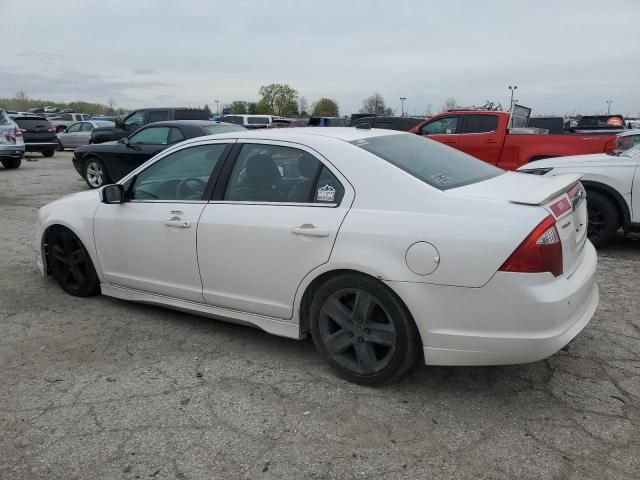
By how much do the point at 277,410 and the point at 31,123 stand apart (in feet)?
66.4

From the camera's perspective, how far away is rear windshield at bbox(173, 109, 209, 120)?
14183mm

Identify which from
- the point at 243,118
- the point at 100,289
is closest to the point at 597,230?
the point at 100,289

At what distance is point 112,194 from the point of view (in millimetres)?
4297

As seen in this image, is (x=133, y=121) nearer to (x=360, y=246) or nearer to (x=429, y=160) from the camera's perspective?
(x=429, y=160)

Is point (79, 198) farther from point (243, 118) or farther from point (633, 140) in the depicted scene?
point (243, 118)

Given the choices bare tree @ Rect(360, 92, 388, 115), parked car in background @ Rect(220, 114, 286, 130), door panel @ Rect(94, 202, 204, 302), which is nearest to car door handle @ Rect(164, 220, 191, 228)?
door panel @ Rect(94, 202, 204, 302)

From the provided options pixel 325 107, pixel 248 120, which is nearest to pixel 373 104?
pixel 325 107

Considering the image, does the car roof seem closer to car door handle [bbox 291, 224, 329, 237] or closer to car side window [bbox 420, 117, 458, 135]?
car door handle [bbox 291, 224, 329, 237]

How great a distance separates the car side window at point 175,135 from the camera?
978 centimetres

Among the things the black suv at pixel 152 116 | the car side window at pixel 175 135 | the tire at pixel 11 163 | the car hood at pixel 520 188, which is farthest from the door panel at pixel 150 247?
the tire at pixel 11 163

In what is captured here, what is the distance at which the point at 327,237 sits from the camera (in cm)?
326

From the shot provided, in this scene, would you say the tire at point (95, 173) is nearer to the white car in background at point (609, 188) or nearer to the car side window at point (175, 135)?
the car side window at point (175, 135)

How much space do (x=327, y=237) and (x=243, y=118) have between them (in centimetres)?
2703

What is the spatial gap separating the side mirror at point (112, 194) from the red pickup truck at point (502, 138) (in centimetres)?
689
